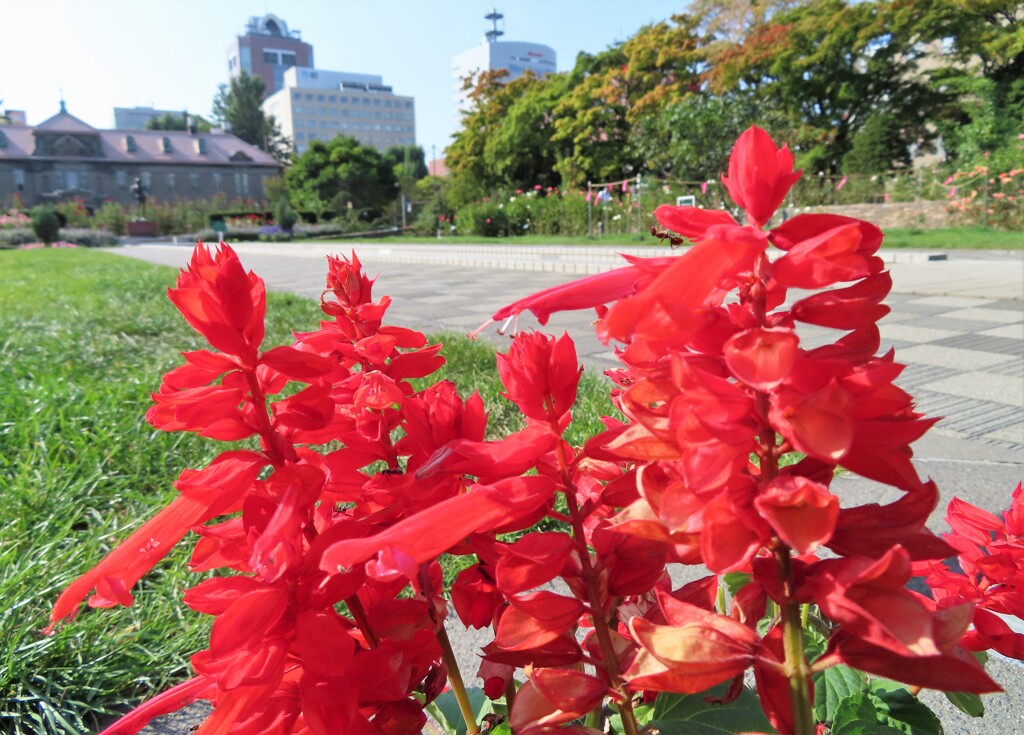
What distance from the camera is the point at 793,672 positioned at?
0.31m

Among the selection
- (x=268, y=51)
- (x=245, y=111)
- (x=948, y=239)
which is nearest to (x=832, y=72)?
(x=948, y=239)

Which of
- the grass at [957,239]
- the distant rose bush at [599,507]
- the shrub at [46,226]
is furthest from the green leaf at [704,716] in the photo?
the shrub at [46,226]

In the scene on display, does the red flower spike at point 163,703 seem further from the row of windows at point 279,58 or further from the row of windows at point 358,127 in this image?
the row of windows at point 279,58

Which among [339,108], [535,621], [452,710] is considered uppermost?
[339,108]

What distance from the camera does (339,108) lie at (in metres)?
83.4

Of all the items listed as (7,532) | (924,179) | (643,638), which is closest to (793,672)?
(643,638)

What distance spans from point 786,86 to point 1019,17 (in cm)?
509

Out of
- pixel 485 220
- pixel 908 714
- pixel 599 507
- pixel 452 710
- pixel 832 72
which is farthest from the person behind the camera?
pixel 485 220

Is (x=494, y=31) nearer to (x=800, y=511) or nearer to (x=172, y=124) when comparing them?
(x=172, y=124)

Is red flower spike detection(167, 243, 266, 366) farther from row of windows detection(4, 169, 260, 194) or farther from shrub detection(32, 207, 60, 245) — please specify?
row of windows detection(4, 169, 260, 194)

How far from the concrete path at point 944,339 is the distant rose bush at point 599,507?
123 millimetres

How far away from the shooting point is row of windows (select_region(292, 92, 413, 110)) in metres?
79.4

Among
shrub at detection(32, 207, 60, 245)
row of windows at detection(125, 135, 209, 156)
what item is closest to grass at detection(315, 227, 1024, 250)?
shrub at detection(32, 207, 60, 245)

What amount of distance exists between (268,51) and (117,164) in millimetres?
51487
